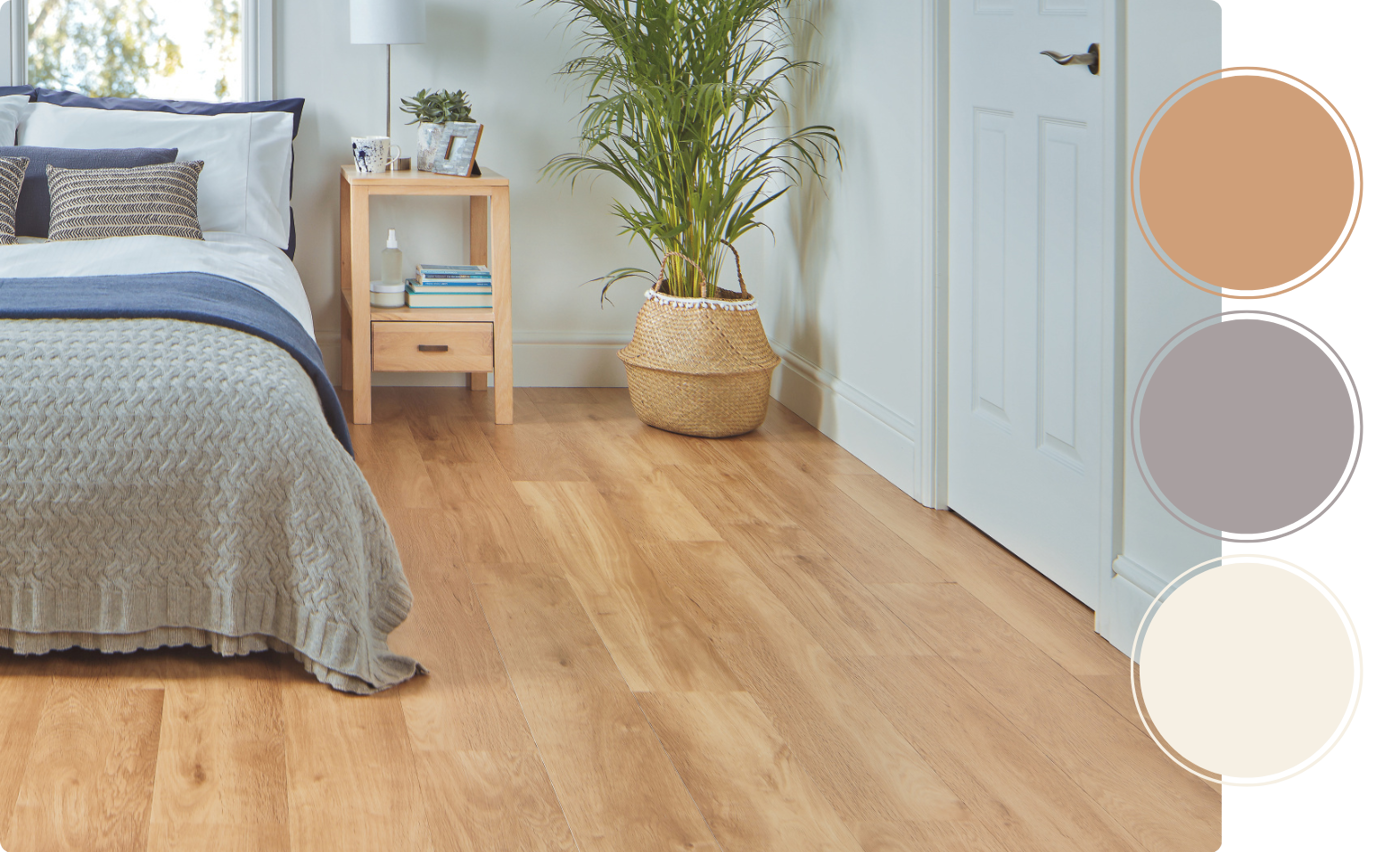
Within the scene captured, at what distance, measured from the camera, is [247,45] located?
4.16 metres

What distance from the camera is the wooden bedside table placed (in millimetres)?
3814

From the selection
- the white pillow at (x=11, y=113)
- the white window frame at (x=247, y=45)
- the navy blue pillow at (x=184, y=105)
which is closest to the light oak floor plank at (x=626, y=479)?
the navy blue pillow at (x=184, y=105)

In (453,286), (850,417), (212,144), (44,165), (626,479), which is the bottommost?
(626,479)

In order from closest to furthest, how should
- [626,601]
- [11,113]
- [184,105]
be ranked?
1. [626,601]
2. [11,113]
3. [184,105]

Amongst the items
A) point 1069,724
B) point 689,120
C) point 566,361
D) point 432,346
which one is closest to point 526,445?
point 432,346

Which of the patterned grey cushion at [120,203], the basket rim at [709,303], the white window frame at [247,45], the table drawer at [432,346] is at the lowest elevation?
the table drawer at [432,346]

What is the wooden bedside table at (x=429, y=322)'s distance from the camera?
12.5 feet

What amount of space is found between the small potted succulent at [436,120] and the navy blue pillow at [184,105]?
339 mm

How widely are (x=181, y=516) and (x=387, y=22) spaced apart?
89.5 inches

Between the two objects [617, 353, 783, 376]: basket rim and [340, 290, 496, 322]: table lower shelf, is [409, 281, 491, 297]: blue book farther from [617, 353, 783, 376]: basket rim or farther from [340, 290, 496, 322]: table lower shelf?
[617, 353, 783, 376]: basket rim

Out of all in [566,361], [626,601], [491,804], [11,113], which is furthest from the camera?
[566,361]

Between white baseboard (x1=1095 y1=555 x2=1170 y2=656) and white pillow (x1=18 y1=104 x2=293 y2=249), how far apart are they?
261 centimetres

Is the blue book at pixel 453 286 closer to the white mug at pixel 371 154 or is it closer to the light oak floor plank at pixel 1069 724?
the white mug at pixel 371 154

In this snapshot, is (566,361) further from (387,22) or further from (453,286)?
(387,22)
